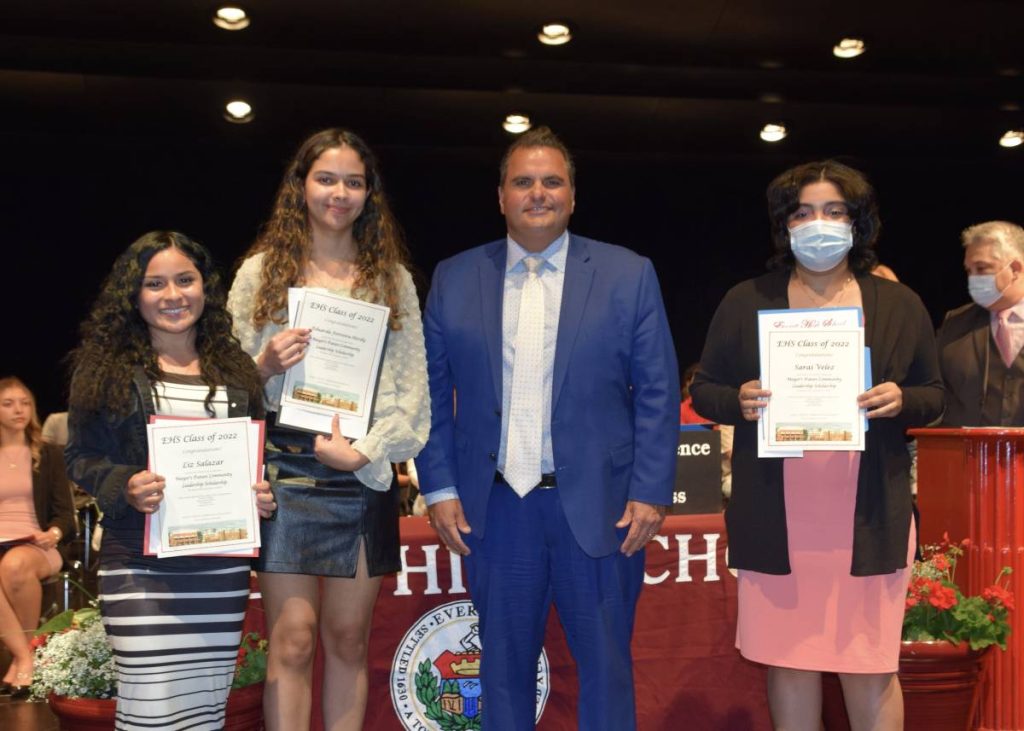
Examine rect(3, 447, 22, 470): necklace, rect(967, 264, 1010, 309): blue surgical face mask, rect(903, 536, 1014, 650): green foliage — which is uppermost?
rect(967, 264, 1010, 309): blue surgical face mask

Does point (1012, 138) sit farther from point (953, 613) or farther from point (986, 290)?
point (953, 613)

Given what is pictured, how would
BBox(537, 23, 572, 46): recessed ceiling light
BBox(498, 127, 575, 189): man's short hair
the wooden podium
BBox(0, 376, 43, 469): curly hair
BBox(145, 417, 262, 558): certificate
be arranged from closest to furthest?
BBox(145, 417, 262, 558): certificate → BBox(498, 127, 575, 189): man's short hair → the wooden podium → BBox(0, 376, 43, 469): curly hair → BBox(537, 23, 572, 46): recessed ceiling light

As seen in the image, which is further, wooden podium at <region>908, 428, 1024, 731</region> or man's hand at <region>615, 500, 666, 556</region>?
wooden podium at <region>908, 428, 1024, 731</region>

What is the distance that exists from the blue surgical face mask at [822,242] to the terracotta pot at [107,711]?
1891 millimetres

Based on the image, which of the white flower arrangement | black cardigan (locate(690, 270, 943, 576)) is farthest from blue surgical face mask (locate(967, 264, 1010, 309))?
the white flower arrangement

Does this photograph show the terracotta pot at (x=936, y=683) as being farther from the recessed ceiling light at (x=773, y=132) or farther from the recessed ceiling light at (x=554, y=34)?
the recessed ceiling light at (x=773, y=132)

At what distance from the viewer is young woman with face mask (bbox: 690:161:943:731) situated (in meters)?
2.86

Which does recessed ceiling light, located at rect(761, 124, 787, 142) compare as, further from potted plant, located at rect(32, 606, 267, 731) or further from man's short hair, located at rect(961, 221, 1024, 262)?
potted plant, located at rect(32, 606, 267, 731)

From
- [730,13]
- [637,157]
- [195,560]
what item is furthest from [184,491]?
[637,157]

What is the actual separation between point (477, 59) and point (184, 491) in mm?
5619

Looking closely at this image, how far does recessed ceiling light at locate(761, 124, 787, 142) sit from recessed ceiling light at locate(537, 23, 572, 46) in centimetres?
226

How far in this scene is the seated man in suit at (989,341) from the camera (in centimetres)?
436

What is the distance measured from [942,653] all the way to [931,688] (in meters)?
0.11

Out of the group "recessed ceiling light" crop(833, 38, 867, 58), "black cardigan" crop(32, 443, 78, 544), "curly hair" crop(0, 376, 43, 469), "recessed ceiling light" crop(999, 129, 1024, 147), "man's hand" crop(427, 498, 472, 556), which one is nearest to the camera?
"man's hand" crop(427, 498, 472, 556)
